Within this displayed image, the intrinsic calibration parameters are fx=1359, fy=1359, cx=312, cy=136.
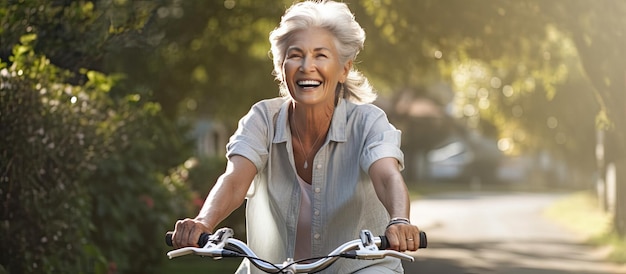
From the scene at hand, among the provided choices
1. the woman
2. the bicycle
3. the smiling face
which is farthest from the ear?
the bicycle

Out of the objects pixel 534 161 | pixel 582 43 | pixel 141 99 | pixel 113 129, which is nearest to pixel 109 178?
pixel 141 99

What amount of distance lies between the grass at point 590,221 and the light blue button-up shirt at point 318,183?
586 inches

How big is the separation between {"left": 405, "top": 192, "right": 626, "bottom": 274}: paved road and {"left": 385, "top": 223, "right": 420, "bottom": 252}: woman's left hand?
42.1 ft

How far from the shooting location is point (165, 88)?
2133 centimetres

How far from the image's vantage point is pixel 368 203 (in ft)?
15.7

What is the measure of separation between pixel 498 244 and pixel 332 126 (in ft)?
66.5

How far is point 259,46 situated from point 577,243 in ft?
22.4

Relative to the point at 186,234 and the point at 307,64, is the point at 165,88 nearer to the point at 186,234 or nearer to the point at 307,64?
the point at 307,64

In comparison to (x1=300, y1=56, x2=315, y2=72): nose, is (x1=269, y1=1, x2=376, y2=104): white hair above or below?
above

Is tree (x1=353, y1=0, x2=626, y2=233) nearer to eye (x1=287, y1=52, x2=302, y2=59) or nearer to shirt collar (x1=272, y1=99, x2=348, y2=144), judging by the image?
shirt collar (x1=272, y1=99, x2=348, y2=144)

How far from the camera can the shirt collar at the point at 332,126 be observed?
4.77 m

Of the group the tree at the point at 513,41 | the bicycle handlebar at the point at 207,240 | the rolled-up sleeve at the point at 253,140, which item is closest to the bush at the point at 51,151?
the rolled-up sleeve at the point at 253,140

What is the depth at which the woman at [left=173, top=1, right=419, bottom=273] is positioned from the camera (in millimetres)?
4602

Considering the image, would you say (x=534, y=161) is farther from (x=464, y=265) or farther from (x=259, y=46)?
(x=464, y=265)
